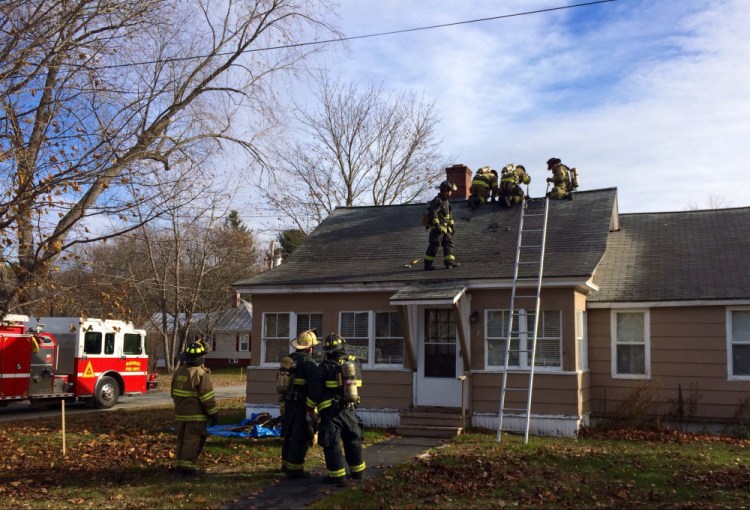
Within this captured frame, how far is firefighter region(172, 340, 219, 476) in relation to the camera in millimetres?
9188

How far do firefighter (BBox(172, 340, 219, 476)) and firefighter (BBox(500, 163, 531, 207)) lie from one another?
9551 mm

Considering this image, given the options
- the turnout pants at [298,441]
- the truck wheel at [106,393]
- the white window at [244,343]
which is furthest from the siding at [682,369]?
the white window at [244,343]

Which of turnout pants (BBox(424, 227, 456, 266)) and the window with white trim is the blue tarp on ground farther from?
turnout pants (BBox(424, 227, 456, 266))

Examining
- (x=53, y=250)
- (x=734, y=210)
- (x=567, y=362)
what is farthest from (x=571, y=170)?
(x=53, y=250)

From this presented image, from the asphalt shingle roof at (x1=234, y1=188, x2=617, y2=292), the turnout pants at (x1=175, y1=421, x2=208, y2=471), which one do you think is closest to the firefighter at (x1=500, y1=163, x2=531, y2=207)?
the asphalt shingle roof at (x1=234, y1=188, x2=617, y2=292)

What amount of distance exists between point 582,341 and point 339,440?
6.77 metres

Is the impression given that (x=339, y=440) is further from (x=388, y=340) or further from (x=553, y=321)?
(x=553, y=321)

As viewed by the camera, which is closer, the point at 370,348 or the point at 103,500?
the point at 103,500

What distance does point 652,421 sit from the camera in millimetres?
13219

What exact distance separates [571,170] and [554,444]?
25.1 feet

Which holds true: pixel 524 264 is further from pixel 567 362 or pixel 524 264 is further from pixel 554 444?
pixel 554 444

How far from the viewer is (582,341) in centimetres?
1357

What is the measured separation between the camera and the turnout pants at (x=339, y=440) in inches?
334

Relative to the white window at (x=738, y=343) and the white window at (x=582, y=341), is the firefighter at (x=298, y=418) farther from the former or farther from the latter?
the white window at (x=738, y=343)
